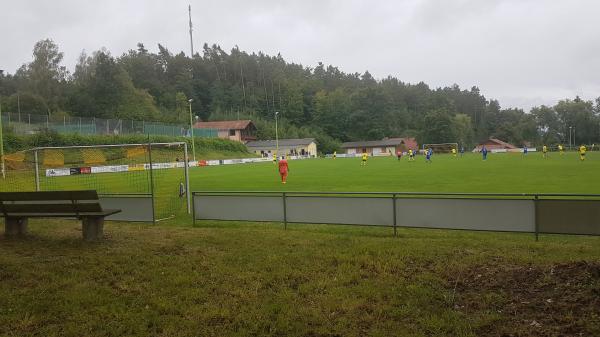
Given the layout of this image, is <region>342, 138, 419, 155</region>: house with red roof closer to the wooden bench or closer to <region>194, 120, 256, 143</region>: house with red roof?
<region>194, 120, 256, 143</region>: house with red roof

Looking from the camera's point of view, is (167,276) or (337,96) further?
(337,96)

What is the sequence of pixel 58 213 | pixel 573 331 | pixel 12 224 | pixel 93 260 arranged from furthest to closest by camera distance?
pixel 12 224 < pixel 58 213 < pixel 93 260 < pixel 573 331

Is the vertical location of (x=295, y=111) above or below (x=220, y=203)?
above

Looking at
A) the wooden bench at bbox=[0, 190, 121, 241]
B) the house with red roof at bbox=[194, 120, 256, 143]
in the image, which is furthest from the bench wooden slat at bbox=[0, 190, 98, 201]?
the house with red roof at bbox=[194, 120, 256, 143]

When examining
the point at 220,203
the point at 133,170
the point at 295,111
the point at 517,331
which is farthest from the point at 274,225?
the point at 295,111

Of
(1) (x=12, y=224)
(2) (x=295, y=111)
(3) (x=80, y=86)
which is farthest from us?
(2) (x=295, y=111)

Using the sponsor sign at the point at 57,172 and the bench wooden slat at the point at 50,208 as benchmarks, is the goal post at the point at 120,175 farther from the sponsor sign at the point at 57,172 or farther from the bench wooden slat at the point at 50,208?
the bench wooden slat at the point at 50,208

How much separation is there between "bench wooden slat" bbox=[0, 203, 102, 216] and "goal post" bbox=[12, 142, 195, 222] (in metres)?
3.00

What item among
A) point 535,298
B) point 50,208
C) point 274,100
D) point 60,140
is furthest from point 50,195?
point 274,100

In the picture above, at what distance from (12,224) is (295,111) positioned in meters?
126

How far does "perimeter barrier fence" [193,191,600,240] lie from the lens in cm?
838

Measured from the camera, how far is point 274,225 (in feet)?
36.0

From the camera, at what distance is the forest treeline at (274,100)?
8400cm

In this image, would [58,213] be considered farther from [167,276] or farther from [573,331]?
[573,331]
